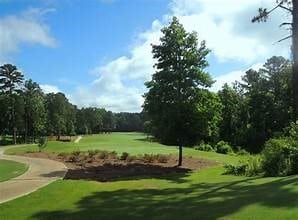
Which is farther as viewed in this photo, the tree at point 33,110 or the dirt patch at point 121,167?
the tree at point 33,110

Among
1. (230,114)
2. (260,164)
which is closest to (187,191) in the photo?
(260,164)

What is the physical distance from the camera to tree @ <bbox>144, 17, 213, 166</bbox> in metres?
32.7

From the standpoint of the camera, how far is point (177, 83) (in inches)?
1302

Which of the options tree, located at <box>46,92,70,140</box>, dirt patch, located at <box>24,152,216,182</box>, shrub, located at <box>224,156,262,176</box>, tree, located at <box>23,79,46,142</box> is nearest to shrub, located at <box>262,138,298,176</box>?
shrub, located at <box>224,156,262,176</box>

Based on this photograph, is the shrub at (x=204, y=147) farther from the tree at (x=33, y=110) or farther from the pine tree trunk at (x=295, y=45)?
the pine tree trunk at (x=295, y=45)

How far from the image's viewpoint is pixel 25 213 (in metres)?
13.8

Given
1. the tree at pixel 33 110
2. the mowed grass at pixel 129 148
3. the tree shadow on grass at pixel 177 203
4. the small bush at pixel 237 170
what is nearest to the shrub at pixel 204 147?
the mowed grass at pixel 129 148

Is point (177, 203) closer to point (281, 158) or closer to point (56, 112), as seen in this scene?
point (281, 158)

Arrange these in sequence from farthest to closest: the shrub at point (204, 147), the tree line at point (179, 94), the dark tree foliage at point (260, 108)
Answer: the dark tree foliage at point (260, 108), the shrub at point (204, 147), the tree line at point (179, 94)

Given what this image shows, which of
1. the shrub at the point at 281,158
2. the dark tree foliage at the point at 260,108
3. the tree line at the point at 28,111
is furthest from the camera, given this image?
the tree line at the point at 28,111

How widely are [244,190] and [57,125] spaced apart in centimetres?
8191

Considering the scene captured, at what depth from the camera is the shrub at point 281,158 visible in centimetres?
2289

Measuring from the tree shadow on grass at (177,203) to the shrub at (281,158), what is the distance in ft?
21.8

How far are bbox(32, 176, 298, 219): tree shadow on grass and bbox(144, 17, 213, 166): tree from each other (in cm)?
1581
